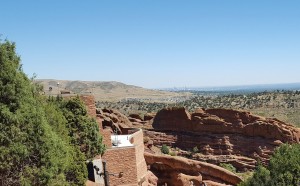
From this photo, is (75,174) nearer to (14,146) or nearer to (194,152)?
(14,146)

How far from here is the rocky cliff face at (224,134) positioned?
2286 inches

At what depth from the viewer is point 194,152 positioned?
62750 millimetres

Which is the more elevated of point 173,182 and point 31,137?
point 31,137

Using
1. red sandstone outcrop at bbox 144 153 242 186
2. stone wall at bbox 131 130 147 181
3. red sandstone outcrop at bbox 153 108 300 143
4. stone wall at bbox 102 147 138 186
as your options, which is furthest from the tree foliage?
red sandstone outcrop at bbox 153 108 300 143

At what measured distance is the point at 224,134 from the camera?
64.2 meters

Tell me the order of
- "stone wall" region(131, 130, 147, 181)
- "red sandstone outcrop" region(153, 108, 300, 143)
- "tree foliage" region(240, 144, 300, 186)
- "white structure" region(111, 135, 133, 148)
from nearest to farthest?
"tree foliage" region(240, 144, 300, 186) < "stone wall" region(131, 130, 147, 181) < "white structure" region(111, 135, 133, 148) < "red sandstone outcrop" region(153, 108, 300, 143)

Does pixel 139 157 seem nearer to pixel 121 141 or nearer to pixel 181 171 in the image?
pixel 121 141

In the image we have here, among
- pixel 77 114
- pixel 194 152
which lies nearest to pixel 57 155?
pixel 77 114

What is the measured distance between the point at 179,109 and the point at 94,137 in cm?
5388

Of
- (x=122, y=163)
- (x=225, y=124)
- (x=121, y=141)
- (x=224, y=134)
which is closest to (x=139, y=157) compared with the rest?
(x=121, y=141)

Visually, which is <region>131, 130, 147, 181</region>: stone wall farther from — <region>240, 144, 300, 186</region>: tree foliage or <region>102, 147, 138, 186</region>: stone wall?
<region>240, 144, 300, 186</region>: tree foliage

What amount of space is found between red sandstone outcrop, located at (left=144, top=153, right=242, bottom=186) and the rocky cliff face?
77.6ft

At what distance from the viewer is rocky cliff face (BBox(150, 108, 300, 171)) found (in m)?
58.1

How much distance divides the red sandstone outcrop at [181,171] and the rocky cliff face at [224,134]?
2365 centimetres
